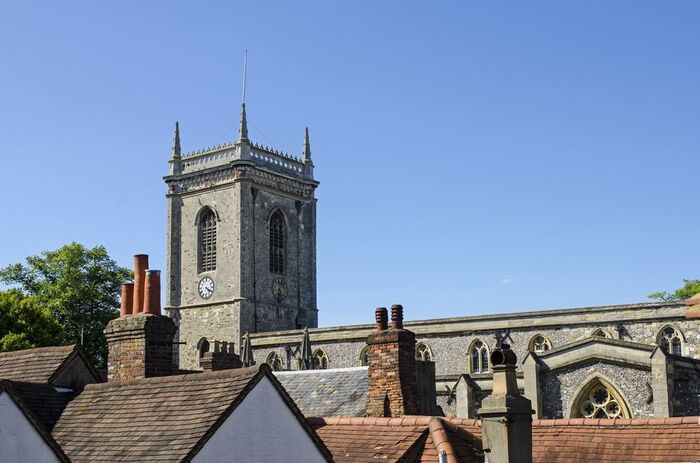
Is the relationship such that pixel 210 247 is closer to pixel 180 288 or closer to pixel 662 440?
pixel 180 288

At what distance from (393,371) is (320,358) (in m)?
32.8

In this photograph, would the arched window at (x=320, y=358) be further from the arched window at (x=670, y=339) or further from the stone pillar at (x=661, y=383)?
the stone pillar at (x=661, y=383)

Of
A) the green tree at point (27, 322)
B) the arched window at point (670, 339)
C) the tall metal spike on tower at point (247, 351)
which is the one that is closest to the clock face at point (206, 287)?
the tall metal spike on tower at point (247, 351)

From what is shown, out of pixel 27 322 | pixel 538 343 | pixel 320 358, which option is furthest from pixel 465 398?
pixel 27 322

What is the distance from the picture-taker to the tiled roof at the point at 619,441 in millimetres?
12984

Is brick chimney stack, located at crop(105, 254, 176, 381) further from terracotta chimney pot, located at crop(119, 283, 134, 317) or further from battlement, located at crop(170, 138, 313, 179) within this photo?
battlement, located at crop(170, 138, 313, 179)

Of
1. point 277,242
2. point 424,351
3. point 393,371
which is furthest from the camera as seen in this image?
point 277,242

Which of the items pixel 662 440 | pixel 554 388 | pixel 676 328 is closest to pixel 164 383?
pixel 662 440

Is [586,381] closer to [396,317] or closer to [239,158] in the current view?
[396,317]

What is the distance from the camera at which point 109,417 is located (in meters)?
12.6

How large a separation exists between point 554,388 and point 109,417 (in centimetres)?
2138

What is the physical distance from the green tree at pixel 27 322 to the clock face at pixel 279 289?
13907 millimetres

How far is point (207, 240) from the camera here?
5881 cm

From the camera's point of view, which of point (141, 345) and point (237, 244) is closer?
point (141, 345)
